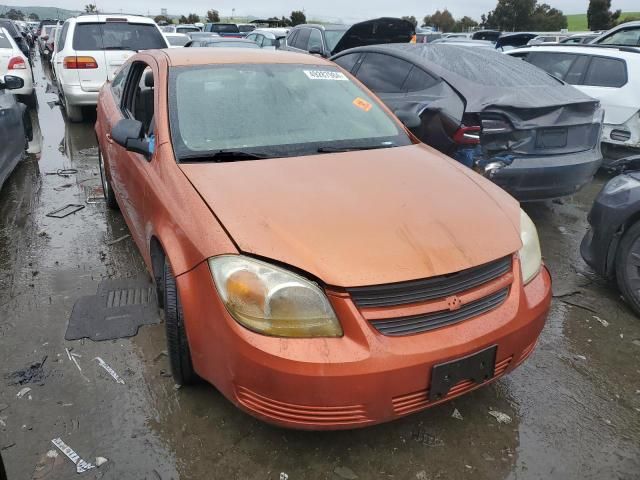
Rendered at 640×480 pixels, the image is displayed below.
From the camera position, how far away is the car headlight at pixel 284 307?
1951mm

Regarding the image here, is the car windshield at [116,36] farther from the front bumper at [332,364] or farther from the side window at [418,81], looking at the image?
the front bumper at [332,364]

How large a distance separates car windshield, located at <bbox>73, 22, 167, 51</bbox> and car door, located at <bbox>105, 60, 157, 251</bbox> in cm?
443

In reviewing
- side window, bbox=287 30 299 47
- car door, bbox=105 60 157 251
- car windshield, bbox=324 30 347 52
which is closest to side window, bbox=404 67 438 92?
car door, bbox=105 60 157 251

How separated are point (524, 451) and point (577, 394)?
59 cm

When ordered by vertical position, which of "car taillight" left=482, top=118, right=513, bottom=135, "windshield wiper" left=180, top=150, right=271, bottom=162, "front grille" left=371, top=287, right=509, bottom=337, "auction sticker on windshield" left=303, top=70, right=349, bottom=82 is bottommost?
"front grille" left=371, top=287, right=509, bottom=337

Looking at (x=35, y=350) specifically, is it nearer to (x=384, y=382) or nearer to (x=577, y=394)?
(x=384, y=382)

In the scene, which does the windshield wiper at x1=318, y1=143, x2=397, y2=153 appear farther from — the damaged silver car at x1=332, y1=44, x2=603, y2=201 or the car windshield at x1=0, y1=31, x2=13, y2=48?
the car windshield at x1=0, y1=31, x2=13, y2=48

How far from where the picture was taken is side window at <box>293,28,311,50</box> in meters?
12.0

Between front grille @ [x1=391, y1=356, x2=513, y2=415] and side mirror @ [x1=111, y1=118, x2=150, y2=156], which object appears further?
side mirror @ [x1=111, y1=118, x2=150, y2=156]

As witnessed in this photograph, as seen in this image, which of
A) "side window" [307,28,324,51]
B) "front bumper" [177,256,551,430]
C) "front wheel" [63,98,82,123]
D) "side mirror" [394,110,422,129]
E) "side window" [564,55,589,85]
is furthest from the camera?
"side window" [307,28,324,51]

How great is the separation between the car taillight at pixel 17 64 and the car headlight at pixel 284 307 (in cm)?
842

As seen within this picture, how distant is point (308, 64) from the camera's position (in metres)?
3.61

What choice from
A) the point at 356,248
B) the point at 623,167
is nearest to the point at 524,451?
the point at 356,248

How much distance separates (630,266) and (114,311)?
3400 millimetres
